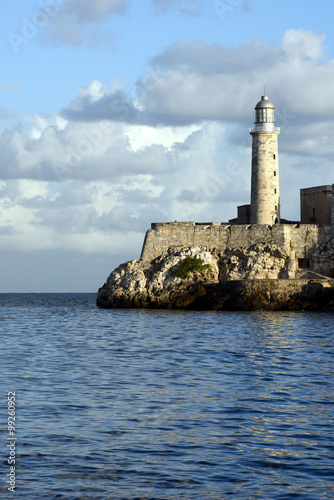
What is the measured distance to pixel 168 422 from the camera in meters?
12.6

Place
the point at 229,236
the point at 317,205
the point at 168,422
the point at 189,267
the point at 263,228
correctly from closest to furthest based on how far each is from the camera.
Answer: the point at 168,422 → the point at 189,267 → the point at 263,228 → the point at 229,236 → the point at 317,205

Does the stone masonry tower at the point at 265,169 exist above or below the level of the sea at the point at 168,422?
above

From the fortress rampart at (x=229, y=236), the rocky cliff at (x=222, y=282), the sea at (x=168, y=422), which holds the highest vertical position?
the fortress rampart at (x=229, y=236)

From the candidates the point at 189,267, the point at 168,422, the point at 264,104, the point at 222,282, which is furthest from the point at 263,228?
the point at 168,422

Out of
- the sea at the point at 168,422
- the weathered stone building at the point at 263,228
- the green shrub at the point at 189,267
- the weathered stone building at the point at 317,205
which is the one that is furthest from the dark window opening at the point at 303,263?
the sea at the point at 168,422

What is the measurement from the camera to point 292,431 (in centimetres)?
1209

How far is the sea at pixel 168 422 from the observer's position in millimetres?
9406

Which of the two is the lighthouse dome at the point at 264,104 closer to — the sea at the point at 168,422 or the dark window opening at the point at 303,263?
the dark window opening at the point at 303,263

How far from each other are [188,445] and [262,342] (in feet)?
50.0

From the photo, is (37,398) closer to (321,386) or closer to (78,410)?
(78,410)

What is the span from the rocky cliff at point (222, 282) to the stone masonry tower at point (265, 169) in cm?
301

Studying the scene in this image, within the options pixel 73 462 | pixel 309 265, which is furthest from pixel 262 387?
pixel 309 265

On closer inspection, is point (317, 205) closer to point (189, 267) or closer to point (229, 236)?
point (229, 236)

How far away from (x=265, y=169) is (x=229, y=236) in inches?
206
